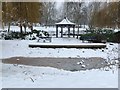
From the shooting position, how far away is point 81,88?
7.73 metres

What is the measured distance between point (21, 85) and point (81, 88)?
159 cm

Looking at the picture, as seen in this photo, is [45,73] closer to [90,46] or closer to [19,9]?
[90,46]

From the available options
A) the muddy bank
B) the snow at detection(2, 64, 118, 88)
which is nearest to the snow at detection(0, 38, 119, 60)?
the muddy bank

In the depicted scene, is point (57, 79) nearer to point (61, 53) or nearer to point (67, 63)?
point (67, 63)

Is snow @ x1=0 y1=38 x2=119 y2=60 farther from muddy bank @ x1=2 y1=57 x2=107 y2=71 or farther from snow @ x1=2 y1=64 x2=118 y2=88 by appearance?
snow @ x1=2 y1=64 x2=118 y2=88

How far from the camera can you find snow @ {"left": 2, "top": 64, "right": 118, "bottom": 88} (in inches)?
318

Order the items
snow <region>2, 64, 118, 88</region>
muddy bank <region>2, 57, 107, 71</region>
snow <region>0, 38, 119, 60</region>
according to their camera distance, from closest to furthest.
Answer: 1. snow <region>2, 64, 118, 88</region>
2. muddy bank <region>2, 57, 107, 71</region>
3. snow <region>0, 38, 119, 60</region>

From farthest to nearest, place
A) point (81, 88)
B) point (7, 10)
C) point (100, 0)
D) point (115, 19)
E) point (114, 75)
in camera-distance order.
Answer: point (100, 0)
point (115, 19)
point (7, 10)
point (114, 75)
point (81, 88)

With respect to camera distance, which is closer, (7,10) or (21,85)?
(21,85)

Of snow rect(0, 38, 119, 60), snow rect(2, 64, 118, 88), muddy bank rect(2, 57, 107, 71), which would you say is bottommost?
snow rect(0, 38, 119, 60)

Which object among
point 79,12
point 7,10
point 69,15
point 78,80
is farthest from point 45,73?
point 69,15

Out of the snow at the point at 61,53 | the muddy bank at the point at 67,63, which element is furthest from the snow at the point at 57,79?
the snow at the point at 61,53

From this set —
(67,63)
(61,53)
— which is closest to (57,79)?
(67,63)

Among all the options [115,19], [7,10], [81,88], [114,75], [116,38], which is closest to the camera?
[81,88]
